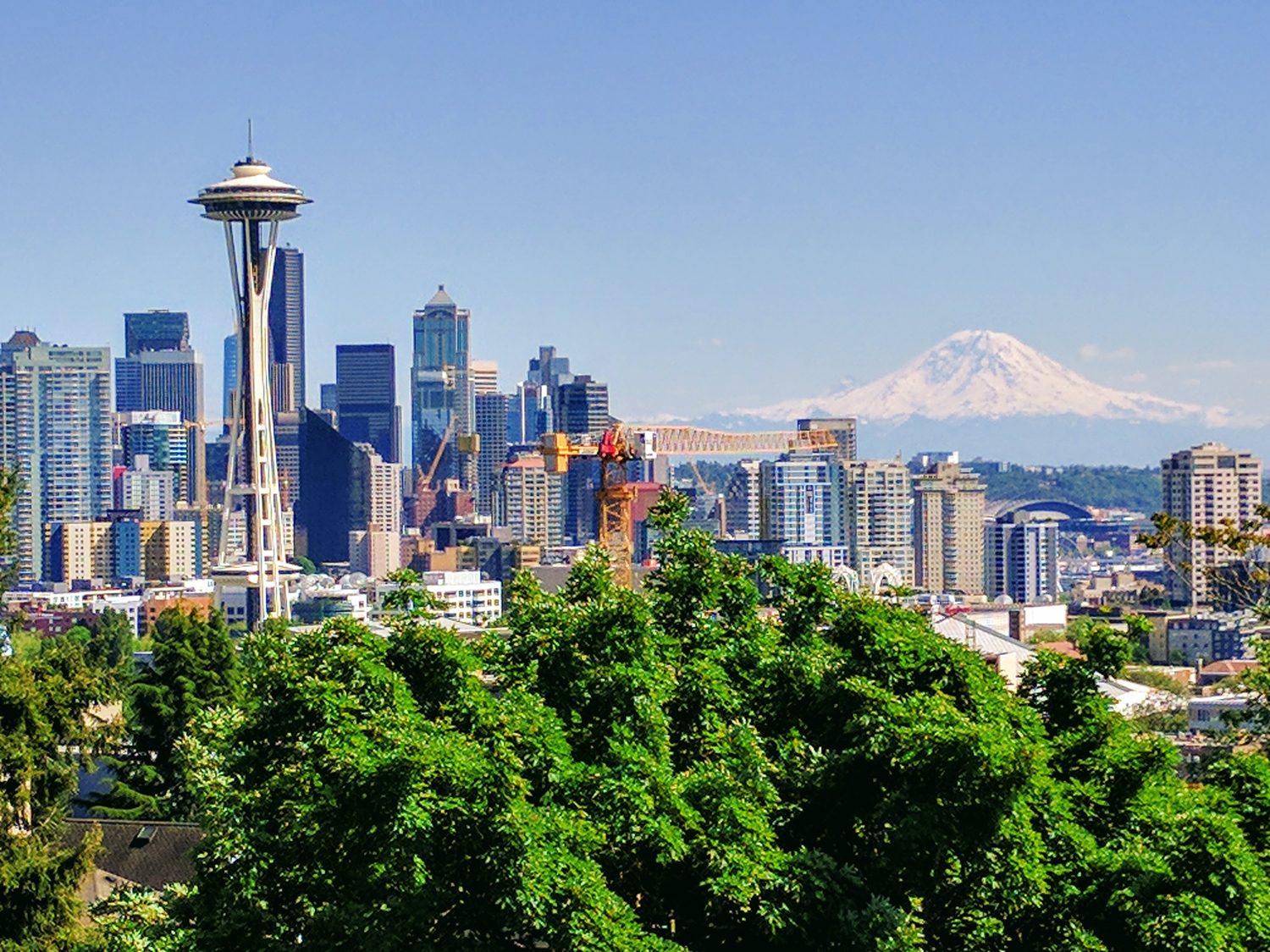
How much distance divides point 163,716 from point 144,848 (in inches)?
311

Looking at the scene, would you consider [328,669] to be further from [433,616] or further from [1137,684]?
[1137,684]


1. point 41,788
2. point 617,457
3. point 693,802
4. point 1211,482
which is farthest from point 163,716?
point 1211,482

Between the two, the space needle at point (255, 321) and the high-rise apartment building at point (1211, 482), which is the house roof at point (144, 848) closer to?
the space needle at point (255, 321)

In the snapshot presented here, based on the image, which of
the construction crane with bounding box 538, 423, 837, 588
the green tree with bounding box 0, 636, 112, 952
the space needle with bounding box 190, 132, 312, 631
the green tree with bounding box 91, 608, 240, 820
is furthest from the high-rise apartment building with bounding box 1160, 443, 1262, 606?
the green tree with bounding box 0, 636, 112, 952

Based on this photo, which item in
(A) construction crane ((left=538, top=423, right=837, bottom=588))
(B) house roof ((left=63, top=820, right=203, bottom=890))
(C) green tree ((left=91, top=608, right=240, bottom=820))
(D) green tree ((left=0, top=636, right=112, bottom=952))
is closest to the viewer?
(D) green tree ((left=0, top=636, right=112, bottom=952))

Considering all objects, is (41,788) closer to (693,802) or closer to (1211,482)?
(693,802)

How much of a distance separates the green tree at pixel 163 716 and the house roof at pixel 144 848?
1165 millimetres

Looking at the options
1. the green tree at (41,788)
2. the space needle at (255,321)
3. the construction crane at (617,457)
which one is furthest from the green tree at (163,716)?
the space needle at (255,321)

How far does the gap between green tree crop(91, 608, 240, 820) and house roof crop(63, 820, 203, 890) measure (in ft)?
3.82

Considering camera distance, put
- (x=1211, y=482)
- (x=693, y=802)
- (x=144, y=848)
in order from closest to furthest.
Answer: (x=693, y=802), (x=144, y=848), (x=1211, y=482)

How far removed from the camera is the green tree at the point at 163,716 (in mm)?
36812

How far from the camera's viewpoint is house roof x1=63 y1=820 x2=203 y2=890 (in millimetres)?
30703

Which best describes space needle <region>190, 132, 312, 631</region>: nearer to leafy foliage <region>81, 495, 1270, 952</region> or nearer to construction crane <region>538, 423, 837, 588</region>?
construction crane <region>538, 423, 837, 588</region>

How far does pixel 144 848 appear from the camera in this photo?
31.6 meters
